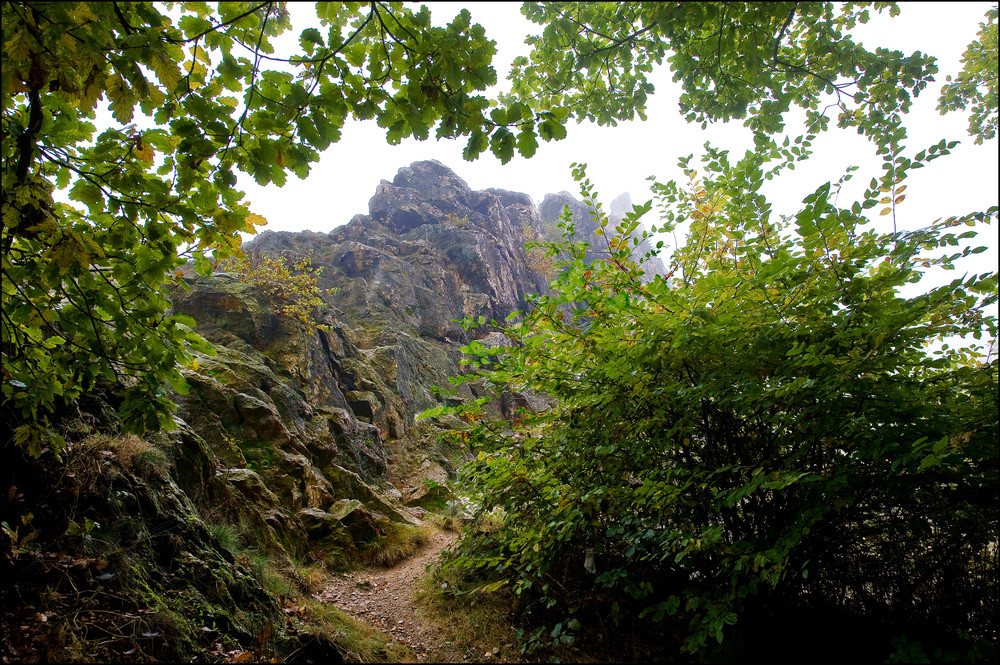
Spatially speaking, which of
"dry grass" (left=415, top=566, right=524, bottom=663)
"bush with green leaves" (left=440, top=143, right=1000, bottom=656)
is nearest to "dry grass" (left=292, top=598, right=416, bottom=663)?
"dry grass" (left=415, top=566, right=524, bottom=663)

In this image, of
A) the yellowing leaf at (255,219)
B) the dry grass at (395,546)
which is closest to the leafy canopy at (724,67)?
the yellowing leaf at (255,219)

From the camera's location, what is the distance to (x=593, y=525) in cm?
327

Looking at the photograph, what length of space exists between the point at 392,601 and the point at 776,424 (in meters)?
4.86

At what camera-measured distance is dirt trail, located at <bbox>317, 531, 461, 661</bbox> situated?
4258 mm

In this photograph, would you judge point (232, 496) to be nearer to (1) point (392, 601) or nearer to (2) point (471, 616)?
(1) point (392, 601)

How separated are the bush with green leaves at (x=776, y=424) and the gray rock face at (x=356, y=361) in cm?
89

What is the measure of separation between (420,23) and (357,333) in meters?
20.1

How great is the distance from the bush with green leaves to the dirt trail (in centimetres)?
152

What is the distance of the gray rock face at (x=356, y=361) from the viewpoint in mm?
7590

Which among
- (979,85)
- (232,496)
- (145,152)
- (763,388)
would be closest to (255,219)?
(145,152)

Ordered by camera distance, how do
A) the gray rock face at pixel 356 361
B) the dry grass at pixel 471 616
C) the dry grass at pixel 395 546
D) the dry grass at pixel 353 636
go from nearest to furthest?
the dry grass at pixel 353 636
the dry grass at pixel 471 616
the dry grass at pixel 395 546
the gray rock face at pixel 356 361

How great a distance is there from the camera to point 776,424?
2.90 metres

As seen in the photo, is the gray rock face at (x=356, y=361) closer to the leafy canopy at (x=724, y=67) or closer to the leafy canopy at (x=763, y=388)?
the leafy canopy at (x=763, y=388)

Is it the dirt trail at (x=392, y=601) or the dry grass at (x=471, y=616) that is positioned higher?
the dry grass at (x=471, y=616)
